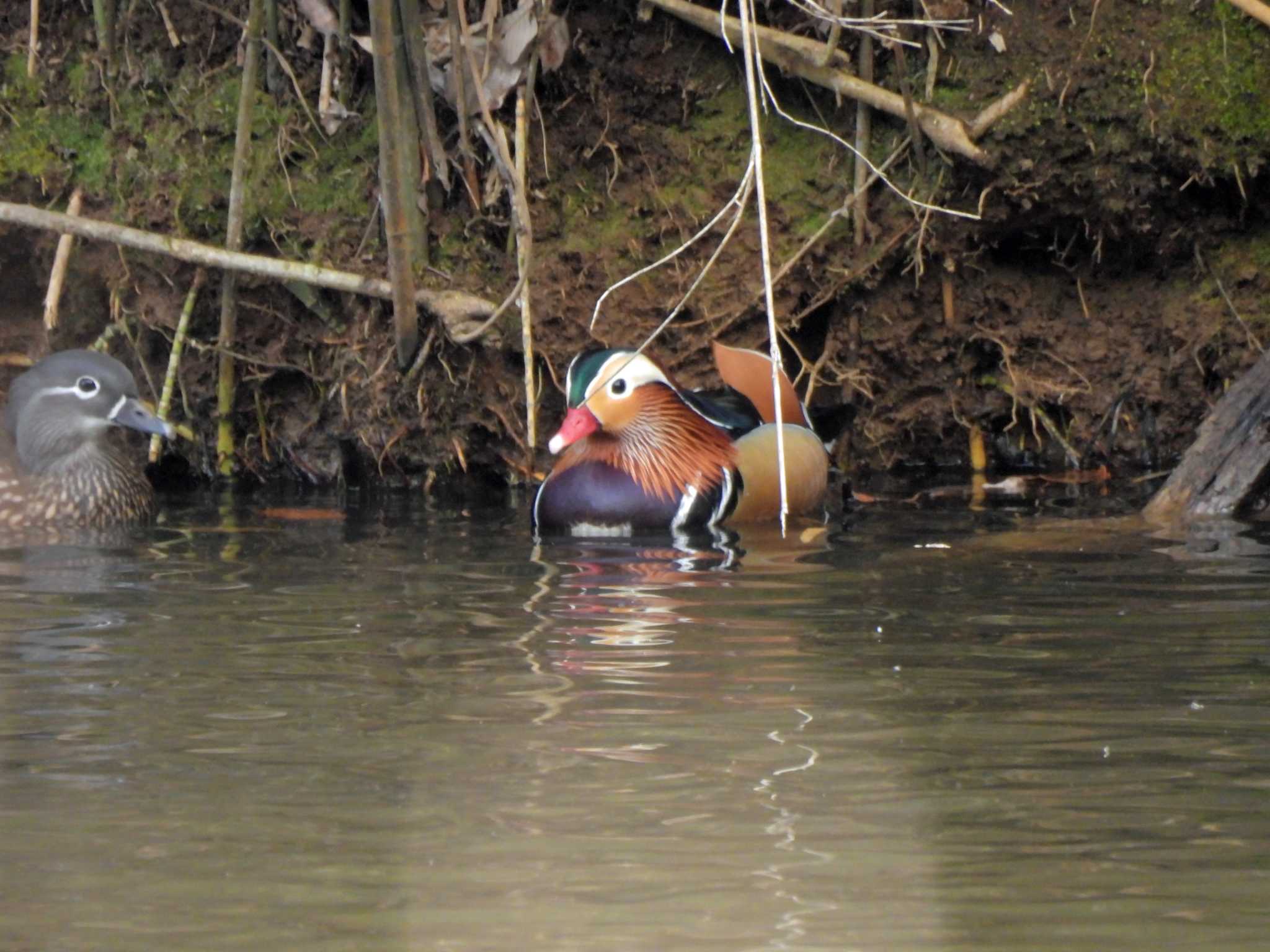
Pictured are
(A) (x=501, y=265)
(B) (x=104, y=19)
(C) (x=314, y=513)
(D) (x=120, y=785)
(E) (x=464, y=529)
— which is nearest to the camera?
(D) (x=120, y=785)

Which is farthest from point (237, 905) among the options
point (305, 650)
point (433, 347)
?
point (433, 347)

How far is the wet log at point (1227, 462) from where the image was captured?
5508mm

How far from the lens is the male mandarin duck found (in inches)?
228

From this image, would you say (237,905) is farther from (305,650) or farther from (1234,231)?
(1234,231)

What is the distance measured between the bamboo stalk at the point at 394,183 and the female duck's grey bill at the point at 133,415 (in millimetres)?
869

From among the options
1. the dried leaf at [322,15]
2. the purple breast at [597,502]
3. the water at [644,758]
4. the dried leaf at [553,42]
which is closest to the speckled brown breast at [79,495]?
the water at [644,758]

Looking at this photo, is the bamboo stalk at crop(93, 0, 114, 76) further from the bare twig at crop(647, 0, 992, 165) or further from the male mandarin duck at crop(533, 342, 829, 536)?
the male mandarin duck at crop(533, 342, 829, 536)

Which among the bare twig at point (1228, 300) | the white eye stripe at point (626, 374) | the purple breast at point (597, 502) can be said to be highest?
the bare twig at point (1228, 300)

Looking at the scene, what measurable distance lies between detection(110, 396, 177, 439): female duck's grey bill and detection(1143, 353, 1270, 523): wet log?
10.7ft

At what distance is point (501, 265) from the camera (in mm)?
6660

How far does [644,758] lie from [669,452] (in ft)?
10.6

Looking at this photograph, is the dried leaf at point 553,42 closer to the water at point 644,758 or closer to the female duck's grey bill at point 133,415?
the female duck's grey bill at point 133,415

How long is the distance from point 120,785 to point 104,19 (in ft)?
17.0

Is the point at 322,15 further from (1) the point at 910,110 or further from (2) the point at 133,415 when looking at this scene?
(1) the point at 910,110
